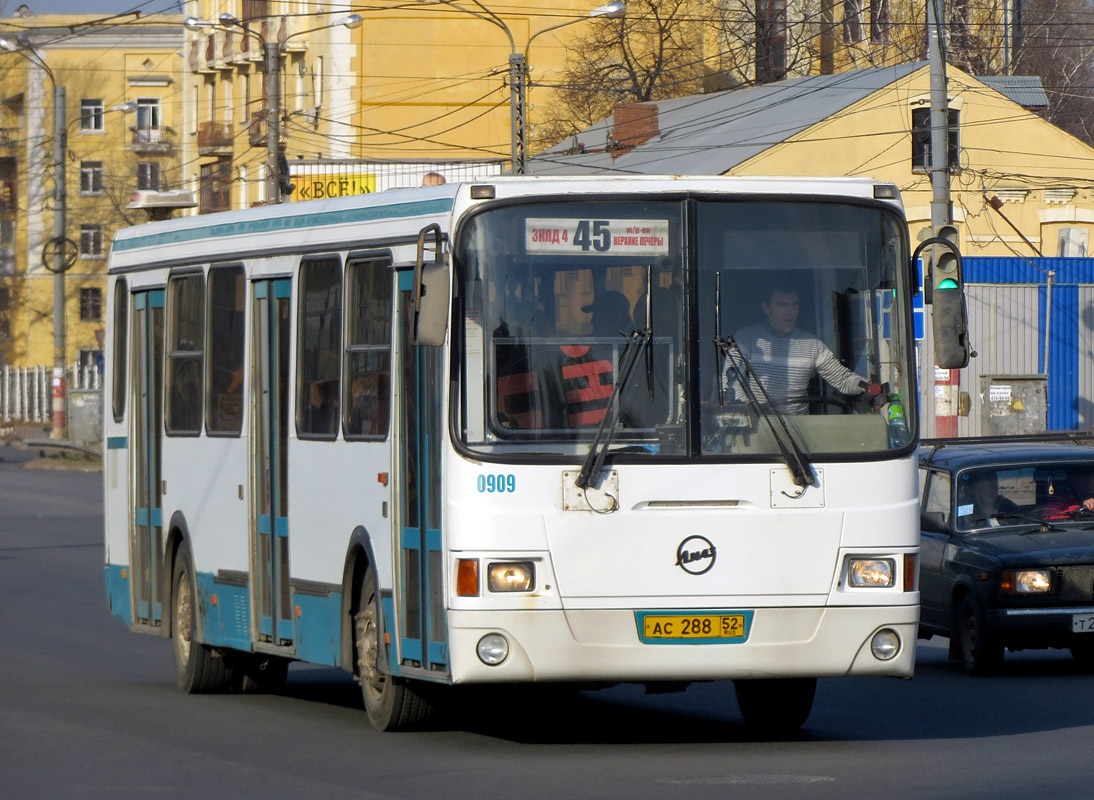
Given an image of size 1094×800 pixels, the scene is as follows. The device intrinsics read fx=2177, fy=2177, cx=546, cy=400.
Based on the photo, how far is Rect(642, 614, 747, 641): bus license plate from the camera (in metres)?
9.16

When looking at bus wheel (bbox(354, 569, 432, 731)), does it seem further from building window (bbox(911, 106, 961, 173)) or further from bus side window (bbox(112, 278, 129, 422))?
building window (bbox(911, 106, 961, 173))

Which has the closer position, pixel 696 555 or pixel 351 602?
pixel 696 555

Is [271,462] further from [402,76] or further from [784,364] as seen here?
[402,76]

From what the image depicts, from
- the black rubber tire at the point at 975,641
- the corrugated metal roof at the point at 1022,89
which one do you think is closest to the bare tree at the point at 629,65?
the corrugated metal roof at the point at 1022,89

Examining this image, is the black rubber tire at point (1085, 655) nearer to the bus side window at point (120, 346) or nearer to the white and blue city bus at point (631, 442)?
the white and blue city bus at point (631, 442)

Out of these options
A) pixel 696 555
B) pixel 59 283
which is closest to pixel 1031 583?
pixel 696 555

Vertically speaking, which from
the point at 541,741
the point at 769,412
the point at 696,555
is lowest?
the point at 541,741

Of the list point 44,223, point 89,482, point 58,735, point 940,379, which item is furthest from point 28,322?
point 58,735

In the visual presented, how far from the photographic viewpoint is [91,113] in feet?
298

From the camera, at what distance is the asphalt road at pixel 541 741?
28.1 ft

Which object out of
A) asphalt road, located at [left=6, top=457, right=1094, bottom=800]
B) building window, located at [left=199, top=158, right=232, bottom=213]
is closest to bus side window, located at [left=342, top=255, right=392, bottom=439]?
asphalt road, located at [left=6, top=457, right=1094, bottom=800]

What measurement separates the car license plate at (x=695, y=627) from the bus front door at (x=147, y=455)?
4761 mm

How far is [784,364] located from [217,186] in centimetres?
6277

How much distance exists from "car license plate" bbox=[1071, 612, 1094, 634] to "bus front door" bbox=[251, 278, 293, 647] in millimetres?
4991
